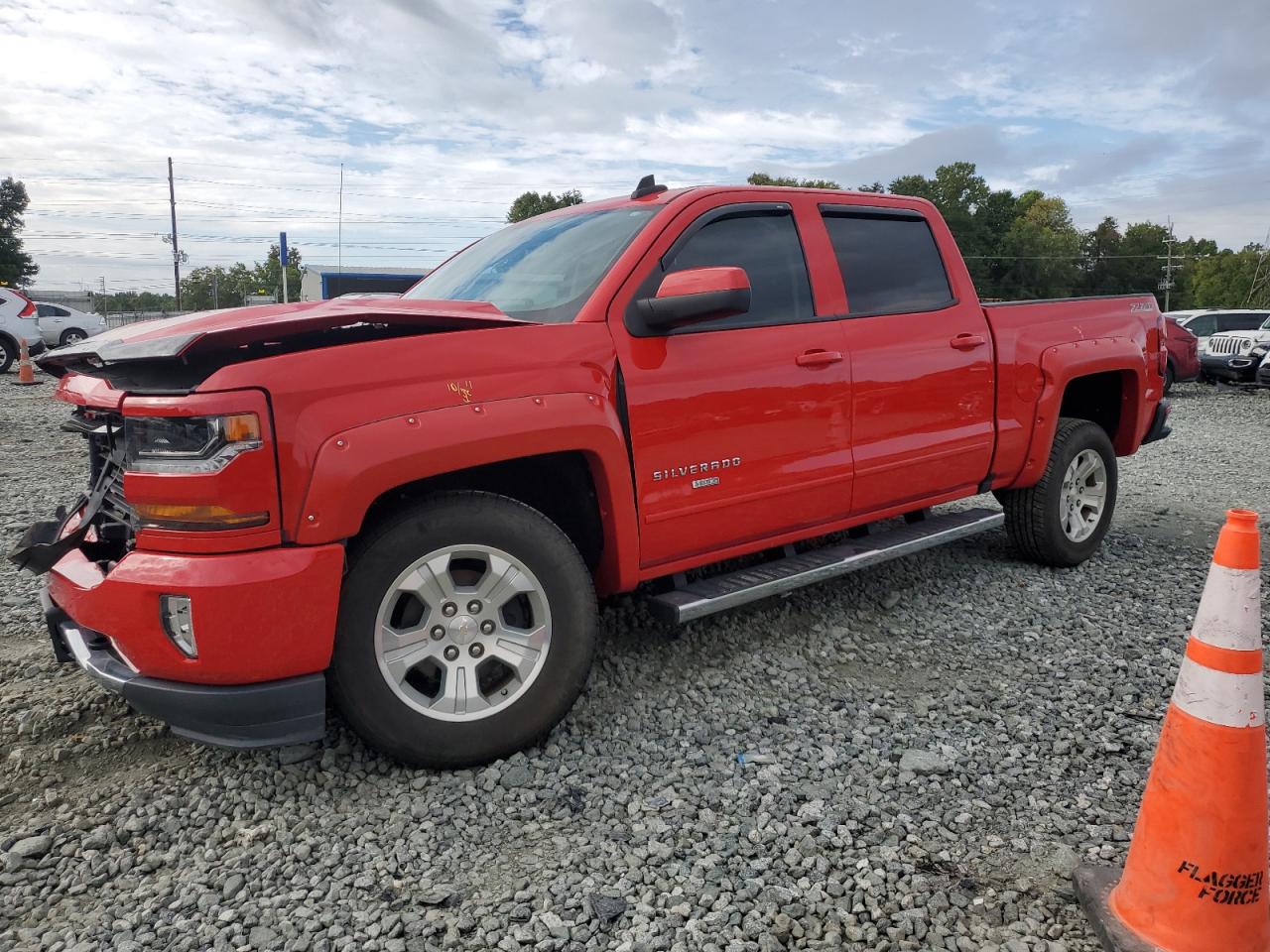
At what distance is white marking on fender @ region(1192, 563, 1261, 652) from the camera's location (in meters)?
2.06

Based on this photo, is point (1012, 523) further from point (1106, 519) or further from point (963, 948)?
point (963, 948)

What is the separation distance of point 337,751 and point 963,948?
195 centimetres

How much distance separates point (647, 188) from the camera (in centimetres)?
382

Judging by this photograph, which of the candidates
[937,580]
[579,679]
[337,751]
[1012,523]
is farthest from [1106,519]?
[337,751]

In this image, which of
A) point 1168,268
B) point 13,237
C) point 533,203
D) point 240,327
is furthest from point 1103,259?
point 240,327

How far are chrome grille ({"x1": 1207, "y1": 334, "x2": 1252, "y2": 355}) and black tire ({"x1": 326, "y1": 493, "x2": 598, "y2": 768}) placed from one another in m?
19.3

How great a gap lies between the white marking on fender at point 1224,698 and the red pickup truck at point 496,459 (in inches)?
61.7

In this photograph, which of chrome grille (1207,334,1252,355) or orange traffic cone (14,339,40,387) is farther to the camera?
chrome grille (1207,334,1252,355)

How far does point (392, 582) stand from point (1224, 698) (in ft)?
6.97

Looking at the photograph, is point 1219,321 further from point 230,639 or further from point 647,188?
point 230,639

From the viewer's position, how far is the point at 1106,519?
5.20 metres

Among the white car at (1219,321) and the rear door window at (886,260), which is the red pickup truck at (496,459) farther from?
the white car at (1219,321)

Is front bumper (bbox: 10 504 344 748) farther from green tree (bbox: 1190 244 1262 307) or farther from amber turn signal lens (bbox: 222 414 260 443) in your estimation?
green tree (bbox: 1190 244 1262 307)

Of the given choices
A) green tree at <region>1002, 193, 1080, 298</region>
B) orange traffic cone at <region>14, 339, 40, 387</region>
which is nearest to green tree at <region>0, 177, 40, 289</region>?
orange traffic cone at <region>14, 339, 40, 387</region>
